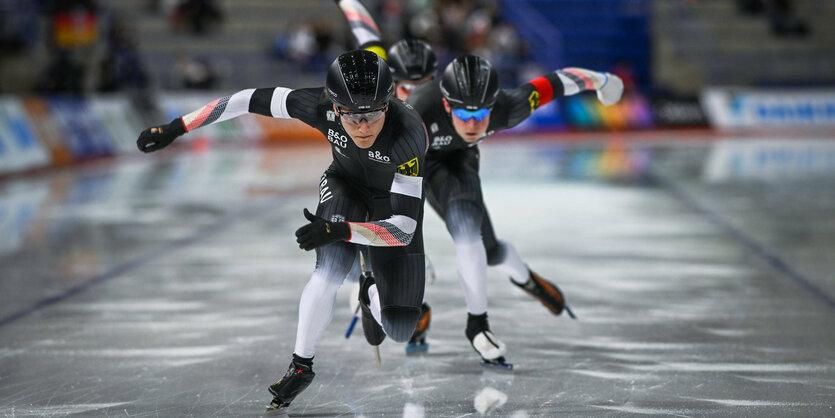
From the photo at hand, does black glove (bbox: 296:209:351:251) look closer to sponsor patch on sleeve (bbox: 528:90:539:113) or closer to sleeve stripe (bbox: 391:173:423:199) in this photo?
sleeve stripe (bbox: 391:173:423:199)

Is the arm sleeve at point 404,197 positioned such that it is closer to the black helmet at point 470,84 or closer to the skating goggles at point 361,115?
the skating goggles at point 361,115

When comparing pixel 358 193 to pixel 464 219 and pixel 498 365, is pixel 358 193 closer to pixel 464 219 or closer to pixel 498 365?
pixel 464 219

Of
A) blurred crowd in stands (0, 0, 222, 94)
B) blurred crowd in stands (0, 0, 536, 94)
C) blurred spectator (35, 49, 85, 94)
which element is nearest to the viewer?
blurred spectator (35, 49, 85, 94)

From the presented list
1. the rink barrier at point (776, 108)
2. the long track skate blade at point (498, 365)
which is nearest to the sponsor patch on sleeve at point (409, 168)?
the long track skate blade at point (498, 365)

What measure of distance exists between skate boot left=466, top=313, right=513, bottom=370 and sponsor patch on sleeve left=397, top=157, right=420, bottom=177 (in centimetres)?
108

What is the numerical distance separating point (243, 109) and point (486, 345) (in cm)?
169

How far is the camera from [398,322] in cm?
447

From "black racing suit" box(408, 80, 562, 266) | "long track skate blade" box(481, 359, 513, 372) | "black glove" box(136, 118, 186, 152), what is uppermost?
"black glove" box(136, 118, 186, 152)

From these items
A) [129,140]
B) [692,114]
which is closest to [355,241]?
[129,140]

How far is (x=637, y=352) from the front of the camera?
5.12 metres

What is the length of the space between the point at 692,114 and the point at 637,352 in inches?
774

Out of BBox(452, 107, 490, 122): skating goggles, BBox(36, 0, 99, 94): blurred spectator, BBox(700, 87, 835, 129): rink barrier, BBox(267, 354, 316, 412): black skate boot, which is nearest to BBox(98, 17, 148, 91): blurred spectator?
BBox(36, 0, 99, 94): blurred spectator

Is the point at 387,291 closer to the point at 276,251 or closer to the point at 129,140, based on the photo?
the point at 276,251

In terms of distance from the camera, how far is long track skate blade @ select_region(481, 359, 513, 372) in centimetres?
484
